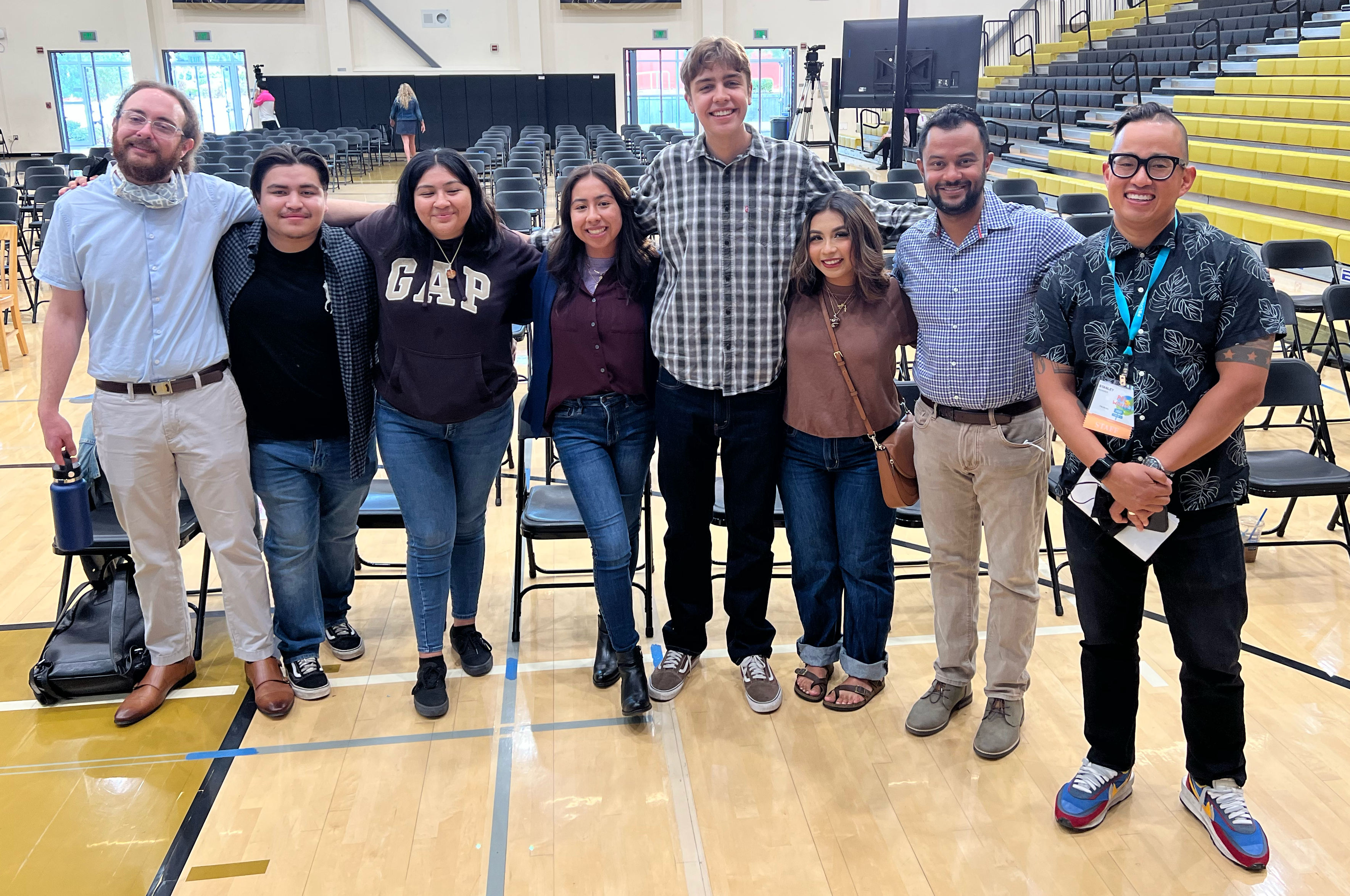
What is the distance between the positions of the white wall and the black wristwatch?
1901cm

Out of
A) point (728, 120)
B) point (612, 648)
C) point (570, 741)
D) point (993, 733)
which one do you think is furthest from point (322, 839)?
point (728, 120)

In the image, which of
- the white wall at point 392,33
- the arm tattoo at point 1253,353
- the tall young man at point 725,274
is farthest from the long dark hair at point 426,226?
the white wall at point 392,33

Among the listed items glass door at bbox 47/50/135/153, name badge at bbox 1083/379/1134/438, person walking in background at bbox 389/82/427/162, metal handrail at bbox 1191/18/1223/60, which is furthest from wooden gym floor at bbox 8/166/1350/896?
glass door at bbox 47/50/135/153

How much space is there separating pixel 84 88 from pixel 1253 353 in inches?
902

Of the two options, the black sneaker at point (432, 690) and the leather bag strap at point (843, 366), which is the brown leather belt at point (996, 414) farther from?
the black sneaker at point (432, 690)

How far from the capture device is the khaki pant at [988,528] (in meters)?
2.38

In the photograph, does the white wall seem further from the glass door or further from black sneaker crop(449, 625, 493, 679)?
black sneaker crop(449, 625, 493, 679)

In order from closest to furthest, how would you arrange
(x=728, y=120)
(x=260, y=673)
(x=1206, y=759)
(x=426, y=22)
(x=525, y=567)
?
(x=1206, y=759) → (x=728, y=120) → (x=260, y=673) → (x=525, y=567) → (x=426, y=22)

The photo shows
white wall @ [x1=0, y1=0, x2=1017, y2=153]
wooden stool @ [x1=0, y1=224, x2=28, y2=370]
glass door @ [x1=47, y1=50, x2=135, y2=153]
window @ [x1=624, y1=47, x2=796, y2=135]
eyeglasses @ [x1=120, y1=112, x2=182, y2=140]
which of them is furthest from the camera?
window @ [x1=624, y1=47, x2=796, y2=135]

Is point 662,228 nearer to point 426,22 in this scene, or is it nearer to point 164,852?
point 164,852

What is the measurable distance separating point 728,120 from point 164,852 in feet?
7.44

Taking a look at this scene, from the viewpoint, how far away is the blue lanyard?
6.43 ft

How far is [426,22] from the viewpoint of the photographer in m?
19.3

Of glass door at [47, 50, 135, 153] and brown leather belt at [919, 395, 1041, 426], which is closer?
brown leather belt at [919, 395, 1041, 426]
